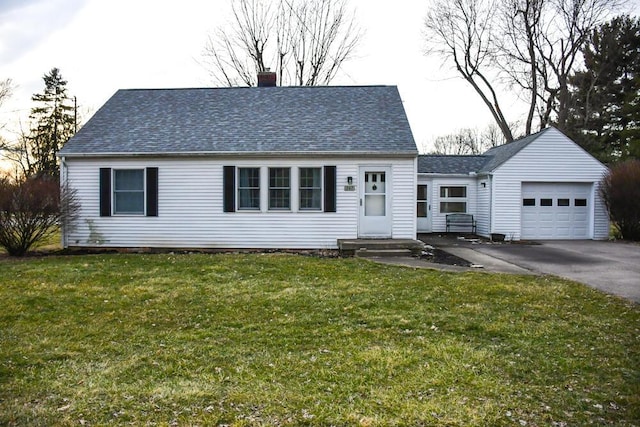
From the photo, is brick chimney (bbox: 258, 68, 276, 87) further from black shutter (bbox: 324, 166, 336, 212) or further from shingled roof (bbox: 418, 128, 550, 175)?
shingled roof (bbox: 418, 128, 550, 175)

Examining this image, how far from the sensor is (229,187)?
44.3 feet

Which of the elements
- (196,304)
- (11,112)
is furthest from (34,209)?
(11,112)

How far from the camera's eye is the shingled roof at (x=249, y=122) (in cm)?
1354

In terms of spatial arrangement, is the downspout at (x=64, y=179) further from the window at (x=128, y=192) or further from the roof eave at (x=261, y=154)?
the window at (x=128, y=192)

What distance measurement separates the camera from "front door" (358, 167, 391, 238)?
13.4 metres

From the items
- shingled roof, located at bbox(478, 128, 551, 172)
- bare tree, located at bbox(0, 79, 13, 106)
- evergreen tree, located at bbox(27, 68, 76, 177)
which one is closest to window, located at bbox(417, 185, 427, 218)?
shingled roof, located at bbox(478, 128, 551, 172)

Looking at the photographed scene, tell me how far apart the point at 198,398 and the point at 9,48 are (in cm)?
595

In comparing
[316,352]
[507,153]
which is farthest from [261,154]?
[507,153]

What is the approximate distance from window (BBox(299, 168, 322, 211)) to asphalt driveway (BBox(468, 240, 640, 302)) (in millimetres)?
5069

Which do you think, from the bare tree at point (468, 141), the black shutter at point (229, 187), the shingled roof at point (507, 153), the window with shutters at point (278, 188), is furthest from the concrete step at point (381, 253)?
the bare tree at point (468, 141)

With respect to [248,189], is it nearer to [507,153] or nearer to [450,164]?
[450,164]

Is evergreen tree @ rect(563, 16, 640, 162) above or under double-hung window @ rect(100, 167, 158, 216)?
above

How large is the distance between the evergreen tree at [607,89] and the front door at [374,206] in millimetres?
21507

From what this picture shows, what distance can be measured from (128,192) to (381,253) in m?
7.76
